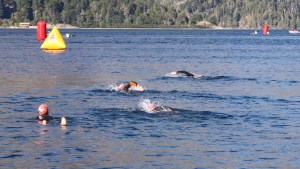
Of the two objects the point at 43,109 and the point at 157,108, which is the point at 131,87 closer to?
the point at 157,108

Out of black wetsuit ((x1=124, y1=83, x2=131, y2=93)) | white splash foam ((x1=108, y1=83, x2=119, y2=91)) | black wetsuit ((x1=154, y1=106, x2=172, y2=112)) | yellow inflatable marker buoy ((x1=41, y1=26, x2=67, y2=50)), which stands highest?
black wetsuit ((x1=154, y1=106, x2=172, y2=112))

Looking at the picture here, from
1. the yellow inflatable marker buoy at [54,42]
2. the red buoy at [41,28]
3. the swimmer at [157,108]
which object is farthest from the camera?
the red buoy at [41,28]

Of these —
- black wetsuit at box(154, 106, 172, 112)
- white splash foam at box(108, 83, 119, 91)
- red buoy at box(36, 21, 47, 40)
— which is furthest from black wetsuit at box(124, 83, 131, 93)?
red buoy at box(36, 21, 47, 40)

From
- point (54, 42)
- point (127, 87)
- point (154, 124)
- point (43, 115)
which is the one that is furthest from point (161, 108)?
point (54, 42)

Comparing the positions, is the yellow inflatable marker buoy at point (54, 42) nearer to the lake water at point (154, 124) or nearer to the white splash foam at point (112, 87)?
the lake water at point (154, 124)

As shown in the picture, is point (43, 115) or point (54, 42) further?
point (54, 42)

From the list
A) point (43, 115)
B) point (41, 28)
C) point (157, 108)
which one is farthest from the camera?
point (41, 28)

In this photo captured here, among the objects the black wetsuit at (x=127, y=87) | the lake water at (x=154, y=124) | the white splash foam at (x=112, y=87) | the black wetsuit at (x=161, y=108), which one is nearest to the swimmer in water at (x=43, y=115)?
the lake water at (x=154, y=124)

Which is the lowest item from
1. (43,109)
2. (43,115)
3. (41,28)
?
(41,28)

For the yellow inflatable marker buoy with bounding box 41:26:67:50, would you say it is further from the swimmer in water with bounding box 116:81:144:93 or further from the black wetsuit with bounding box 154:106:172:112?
the black wetsuit with bounding box 154:106:172:112

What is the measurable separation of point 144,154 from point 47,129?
6.84m

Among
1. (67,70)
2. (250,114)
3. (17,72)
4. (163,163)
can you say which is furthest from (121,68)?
(163,163)

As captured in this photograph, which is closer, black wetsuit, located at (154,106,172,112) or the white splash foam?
black wetsuit, located at (154,106,172,112)

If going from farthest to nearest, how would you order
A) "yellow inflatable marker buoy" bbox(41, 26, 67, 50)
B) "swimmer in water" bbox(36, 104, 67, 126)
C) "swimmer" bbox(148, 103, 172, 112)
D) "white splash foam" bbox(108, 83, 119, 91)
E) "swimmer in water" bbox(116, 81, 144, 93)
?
1. "yellow inflatable marker buoy" bbox(41, 26, 67, 50)
2. "white splash foam" bbox(108, 83, 119, 91)
3. "swimmer in water" bbox(116, 81, 144, 93)
4. "swimmer" bbox(148, 103, 172, 112)
5. "swimmer in water" bbox(36, 104, 67, 126)
